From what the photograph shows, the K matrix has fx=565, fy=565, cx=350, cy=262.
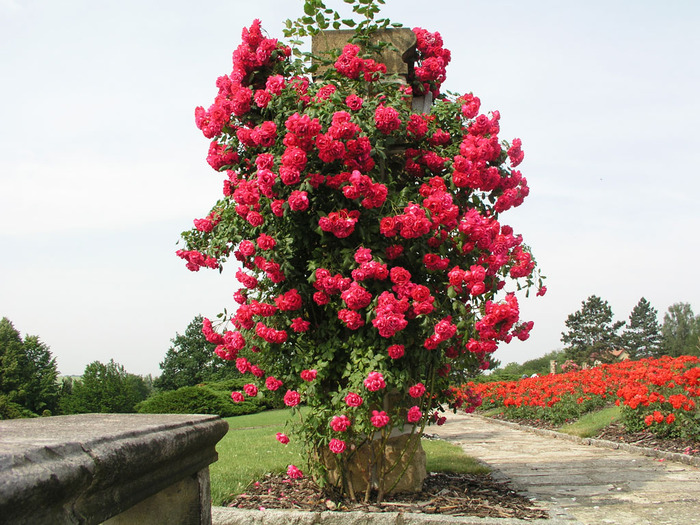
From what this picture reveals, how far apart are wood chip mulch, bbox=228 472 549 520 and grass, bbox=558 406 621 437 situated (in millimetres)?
4622

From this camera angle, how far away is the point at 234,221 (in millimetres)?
4406

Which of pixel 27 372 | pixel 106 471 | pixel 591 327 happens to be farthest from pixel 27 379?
pixel 591 327

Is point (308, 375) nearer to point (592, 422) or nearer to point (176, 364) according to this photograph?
point (592, 422)

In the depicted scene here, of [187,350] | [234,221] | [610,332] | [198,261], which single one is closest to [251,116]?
[234,221]

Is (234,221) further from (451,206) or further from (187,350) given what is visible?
(187,350)

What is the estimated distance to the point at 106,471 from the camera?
120 cm

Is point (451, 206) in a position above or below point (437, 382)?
above

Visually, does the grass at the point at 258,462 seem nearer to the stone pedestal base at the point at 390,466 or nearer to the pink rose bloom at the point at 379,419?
the stone pedestal base at the point at 390,466

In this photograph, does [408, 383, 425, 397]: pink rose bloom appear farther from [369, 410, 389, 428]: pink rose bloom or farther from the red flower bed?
the red flower bed

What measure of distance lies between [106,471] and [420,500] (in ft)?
11.3

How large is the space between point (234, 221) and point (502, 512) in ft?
9.44

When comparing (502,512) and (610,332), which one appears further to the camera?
(610,332)

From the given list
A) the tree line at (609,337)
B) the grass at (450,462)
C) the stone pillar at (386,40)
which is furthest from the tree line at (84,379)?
the tree line at (609,337)

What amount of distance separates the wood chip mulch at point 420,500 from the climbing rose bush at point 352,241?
25cm
